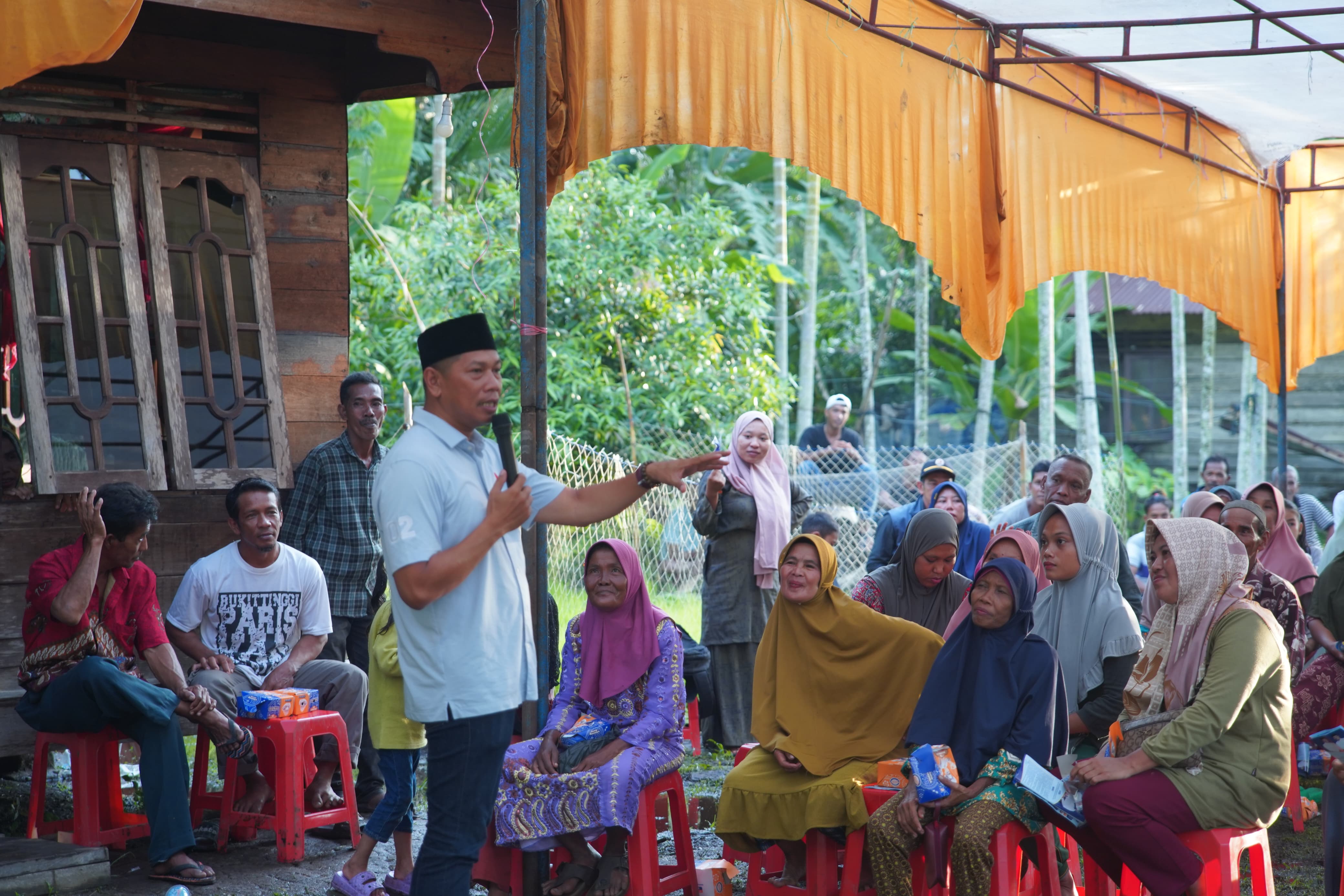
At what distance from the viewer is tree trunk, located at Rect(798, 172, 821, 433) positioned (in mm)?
15406

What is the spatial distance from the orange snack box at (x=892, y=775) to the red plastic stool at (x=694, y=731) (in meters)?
2.54

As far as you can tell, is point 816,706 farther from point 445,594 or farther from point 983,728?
point 445,594

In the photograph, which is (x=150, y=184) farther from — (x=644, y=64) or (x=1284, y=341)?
(x=1284, y=341)

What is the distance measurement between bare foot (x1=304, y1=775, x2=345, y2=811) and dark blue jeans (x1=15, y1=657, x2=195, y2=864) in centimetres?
65

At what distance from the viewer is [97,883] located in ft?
15.0

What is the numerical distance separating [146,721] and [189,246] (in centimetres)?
229

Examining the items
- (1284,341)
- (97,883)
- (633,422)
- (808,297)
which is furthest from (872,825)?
(808,297)

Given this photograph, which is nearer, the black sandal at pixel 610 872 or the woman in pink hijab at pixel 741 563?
the black sandal at pixel 610 872

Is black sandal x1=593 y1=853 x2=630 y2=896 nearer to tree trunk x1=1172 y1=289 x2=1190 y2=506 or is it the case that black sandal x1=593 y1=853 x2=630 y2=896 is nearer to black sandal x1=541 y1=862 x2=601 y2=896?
black sandal x1=541 y1=862 x2=601 y2=896

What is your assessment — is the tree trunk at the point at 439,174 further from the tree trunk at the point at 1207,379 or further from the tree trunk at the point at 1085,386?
the tree trunk at the point at 1207,379

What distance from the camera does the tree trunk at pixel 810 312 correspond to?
50.5 feet

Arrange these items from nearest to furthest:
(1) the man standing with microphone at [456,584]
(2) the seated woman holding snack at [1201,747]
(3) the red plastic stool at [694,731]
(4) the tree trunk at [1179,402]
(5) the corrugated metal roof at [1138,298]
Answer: (1) the man standing with microphone at [456,584], (2) the seated woman holding snack at [1201,747], (3) the red plastic stool at [694,731], (4) the tree trunk at [1179,402], (5) the corrugated metal roof at [1138,298]

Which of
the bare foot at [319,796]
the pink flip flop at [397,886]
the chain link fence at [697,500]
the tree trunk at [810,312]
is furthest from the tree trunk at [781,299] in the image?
the pink flip flop at [397,886]

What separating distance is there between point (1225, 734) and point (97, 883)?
12.9 feet
